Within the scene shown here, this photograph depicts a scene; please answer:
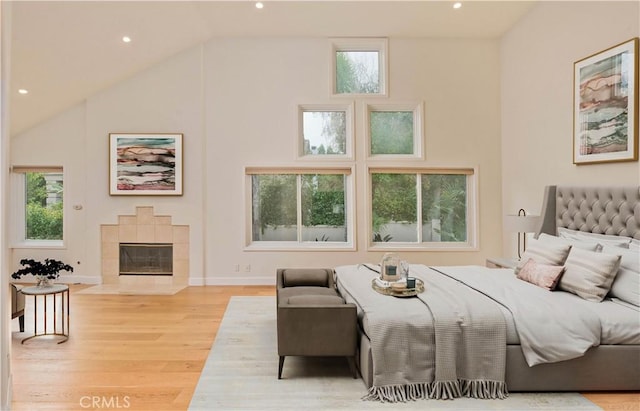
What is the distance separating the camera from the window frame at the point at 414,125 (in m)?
6.28

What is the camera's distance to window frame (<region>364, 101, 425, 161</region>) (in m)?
6.28

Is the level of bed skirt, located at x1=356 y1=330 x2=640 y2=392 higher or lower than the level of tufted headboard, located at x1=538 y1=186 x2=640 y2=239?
lower

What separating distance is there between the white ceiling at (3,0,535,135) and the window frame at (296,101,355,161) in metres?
1.01

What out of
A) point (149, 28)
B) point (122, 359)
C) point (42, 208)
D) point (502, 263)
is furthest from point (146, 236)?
point (502, 263)

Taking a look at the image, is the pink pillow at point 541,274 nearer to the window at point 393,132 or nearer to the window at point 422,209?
the window at point 422,209

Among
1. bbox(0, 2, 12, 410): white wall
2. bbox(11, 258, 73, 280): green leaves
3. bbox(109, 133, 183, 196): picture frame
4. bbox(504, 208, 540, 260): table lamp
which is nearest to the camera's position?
bbox(0, 2, 12, 410): white wall

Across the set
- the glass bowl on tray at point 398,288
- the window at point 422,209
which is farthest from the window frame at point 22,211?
the glass bowl on tray at point 398,288

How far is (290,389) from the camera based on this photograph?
2822 millimetres

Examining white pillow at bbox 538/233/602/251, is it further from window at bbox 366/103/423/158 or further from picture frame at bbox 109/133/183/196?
picture frame at bbox 109/133/183/196

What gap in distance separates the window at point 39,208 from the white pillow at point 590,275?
6627 millimetres

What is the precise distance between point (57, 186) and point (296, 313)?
534cm

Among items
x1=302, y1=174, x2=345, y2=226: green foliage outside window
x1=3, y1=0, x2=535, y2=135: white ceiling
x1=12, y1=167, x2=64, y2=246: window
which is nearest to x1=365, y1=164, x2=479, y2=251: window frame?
x1=302, y1=174, x2=345, y2=226: green foliage outside window

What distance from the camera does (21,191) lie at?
6.54 metres

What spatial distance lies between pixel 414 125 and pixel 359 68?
3.87 ft
